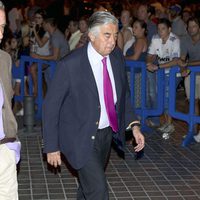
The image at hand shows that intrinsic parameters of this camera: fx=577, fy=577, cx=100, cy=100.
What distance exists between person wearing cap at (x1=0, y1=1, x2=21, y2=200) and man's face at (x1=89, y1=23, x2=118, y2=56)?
749 millimetres

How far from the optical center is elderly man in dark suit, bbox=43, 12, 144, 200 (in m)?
4.43

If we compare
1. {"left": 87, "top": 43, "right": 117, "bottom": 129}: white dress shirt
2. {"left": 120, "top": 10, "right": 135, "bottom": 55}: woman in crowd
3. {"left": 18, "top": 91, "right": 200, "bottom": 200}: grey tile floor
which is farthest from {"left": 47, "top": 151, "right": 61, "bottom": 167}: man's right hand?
{"left": 120, "top": 10, "right": 135, "bottom": 55}: woman in crowd

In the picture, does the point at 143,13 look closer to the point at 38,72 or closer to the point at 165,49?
the point at 165,49

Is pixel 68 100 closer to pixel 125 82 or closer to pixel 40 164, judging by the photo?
pixel 125 82

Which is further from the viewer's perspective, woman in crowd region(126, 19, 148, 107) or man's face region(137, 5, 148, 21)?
man's face region(137, 5, 148, 21)

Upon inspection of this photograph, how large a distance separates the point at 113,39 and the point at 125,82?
53 centimetres

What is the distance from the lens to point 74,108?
452 cm

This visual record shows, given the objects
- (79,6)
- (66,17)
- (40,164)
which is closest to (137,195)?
(40,164)

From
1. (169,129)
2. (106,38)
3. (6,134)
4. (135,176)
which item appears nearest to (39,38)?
(169,129)

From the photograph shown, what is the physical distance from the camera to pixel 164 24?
9227 millimetres

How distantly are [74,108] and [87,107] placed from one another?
0.41 feet

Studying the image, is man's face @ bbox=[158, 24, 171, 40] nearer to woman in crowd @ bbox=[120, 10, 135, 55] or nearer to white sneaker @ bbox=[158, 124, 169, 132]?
woman in crowd @ bbox=[120, 10, 135, 55]

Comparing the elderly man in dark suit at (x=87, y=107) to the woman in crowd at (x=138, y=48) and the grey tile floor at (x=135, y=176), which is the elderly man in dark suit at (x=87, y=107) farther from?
the woman in crowd at (x=138, y=48)

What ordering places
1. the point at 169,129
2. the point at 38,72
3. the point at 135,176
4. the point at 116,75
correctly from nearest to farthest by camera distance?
the point at 116,75 < the point at 135,176 < the point at 169,129 < the point at 38,72
